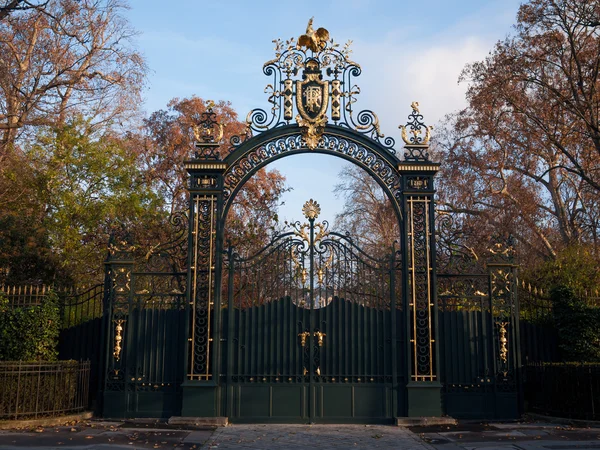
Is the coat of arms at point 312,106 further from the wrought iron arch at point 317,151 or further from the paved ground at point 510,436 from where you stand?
the paved ground at point 510,436

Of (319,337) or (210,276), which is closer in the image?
(319,337)

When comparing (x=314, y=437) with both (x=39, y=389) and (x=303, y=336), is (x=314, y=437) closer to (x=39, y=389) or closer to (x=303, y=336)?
(x=303, y=336)

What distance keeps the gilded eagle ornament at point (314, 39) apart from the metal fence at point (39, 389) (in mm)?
A: 7537

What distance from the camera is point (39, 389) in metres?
11.2

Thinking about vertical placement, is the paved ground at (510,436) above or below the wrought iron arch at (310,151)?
below

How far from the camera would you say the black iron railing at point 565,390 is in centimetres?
1155

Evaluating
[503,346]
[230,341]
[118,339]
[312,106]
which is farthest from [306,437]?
[312,106]

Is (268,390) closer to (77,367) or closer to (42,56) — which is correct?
(77,367)

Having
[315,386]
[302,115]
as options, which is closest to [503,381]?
[315,386]

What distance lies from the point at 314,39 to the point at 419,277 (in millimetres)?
5115

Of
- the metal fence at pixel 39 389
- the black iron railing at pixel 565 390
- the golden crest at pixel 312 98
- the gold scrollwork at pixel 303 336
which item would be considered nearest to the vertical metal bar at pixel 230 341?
the gold scrollwork at pixel 303 336

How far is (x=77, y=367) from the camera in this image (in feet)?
39.0

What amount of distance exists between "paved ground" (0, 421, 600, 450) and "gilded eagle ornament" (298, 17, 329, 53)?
287 inches

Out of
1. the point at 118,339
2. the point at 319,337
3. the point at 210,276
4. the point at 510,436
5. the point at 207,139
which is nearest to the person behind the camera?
the point at 510,436
